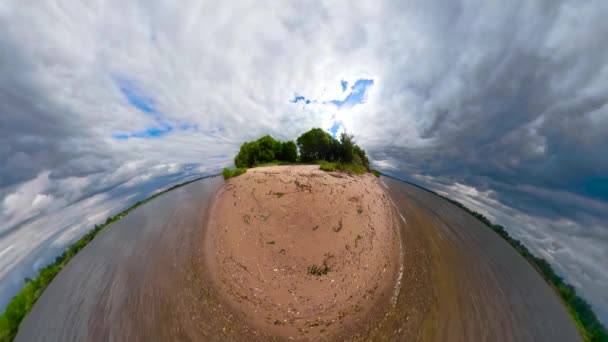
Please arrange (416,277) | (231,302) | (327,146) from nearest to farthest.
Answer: (231,302) → (416,277) → (327,146)

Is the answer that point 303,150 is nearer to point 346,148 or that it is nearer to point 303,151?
point 303,151

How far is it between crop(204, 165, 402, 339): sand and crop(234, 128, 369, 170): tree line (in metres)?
8.47

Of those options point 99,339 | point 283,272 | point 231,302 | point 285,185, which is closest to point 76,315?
point 99,339

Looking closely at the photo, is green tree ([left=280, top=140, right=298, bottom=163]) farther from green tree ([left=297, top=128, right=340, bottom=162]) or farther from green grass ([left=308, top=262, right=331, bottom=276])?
green grass ([left=308, top=262, right=331, bottom=276])

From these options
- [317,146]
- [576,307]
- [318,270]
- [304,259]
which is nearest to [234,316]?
[304,259]

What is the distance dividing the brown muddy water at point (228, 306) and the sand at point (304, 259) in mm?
199

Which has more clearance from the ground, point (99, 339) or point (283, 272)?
point (283, 272)

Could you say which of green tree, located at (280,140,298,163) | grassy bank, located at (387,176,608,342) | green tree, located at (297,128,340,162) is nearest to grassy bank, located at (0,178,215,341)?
green tree, located at (280,140,298,163)

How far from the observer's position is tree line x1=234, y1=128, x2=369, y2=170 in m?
13.4

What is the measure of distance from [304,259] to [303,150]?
14689 mm

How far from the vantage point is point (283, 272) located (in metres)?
3.05

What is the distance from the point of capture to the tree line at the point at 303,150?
13430 mm

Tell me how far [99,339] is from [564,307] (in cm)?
1053

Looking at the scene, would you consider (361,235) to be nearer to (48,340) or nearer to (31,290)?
(48,340)
